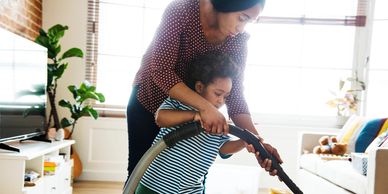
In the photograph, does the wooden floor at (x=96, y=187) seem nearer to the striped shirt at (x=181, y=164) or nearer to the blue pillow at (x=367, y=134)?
the blue pillow at (x=367, y=134)

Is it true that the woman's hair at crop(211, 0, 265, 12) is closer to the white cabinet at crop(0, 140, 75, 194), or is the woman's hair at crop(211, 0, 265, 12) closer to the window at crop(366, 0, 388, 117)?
the white cabinet at crop(0, 140, 75, 194)

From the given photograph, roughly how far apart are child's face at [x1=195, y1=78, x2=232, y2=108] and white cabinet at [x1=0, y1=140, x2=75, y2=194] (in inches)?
61.5

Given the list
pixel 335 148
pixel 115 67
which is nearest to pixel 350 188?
pixel 335 148

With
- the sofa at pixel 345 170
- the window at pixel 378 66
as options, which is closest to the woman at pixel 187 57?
the sofa at pixel 345 170

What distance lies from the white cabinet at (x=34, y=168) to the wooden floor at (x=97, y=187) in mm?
237

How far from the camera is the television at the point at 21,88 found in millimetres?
2534

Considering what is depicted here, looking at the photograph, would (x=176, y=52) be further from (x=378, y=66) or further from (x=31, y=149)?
(x=378, y=66)

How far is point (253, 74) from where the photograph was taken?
4.29 metres

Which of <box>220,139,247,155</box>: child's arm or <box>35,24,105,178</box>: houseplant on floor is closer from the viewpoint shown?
<box>220,139,247,155</box>: child's arm

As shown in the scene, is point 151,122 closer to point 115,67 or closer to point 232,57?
point 232,57

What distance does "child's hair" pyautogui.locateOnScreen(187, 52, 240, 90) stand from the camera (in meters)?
1.18

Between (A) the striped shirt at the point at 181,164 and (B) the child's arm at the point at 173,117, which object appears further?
(A) the striped shirt at the point at 181,164

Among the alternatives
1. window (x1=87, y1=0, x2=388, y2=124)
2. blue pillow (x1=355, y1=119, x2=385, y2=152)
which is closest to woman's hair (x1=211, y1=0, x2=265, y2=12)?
blue pillow (x1=355, y1=119, x2=385, y2=152)

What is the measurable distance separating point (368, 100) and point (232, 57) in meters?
3.25
